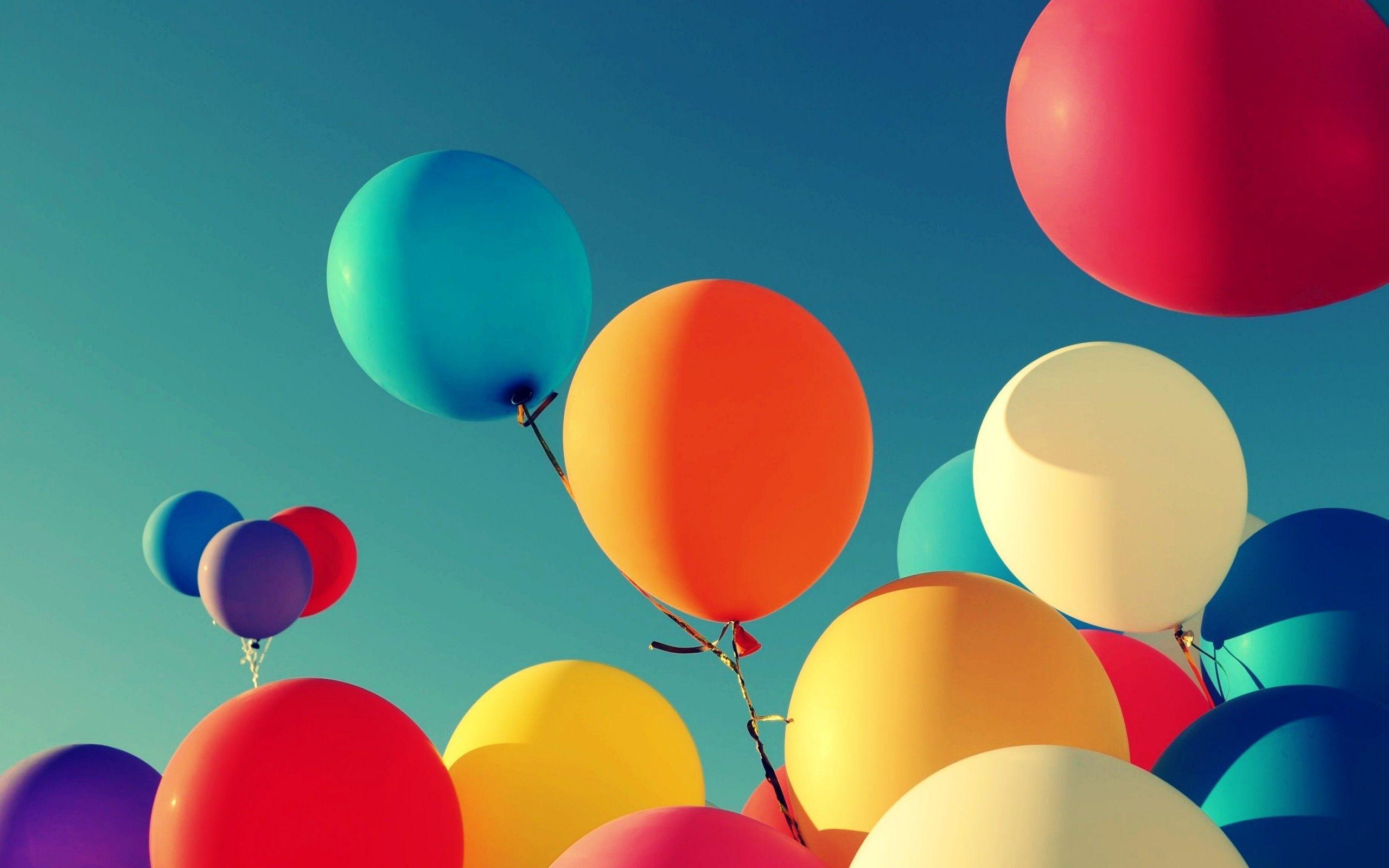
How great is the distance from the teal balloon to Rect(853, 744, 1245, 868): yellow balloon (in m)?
2.24

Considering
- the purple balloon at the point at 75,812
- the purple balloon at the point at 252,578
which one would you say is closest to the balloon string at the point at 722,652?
the purple balloon at the point at 75,812

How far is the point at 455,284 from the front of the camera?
345 centimetres

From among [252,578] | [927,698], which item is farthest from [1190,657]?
[252,578]

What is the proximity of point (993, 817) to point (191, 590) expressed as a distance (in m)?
7.68

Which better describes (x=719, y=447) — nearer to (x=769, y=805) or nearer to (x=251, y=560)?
(x=769, y=805)

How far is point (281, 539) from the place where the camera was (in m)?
7.39

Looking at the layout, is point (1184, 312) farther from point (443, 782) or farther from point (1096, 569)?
point (443, 782)

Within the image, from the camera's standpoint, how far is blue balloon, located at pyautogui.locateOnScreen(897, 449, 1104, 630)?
430 cm

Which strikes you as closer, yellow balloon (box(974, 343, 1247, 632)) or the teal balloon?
yellow balloon (box(974, 343, 1247, 632))

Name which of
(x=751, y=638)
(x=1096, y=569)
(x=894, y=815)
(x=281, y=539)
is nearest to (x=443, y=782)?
(x=751, y=638)

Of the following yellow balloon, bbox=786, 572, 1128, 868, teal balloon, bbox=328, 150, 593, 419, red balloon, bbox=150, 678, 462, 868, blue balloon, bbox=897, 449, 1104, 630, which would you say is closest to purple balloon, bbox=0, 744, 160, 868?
red balloon, bbox=150, 678, 462, 868

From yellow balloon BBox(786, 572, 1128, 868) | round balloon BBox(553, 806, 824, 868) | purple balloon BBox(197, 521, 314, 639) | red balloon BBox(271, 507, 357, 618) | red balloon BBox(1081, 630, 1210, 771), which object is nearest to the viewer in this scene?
round balloon BBox(553, 806, 824, 868)

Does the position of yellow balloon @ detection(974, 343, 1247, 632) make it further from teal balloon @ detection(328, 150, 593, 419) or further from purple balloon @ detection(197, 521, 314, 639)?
purple balloon @ detection(197, 521, 314, 639)

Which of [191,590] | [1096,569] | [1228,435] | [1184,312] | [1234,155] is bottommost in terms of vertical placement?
[191,590]
